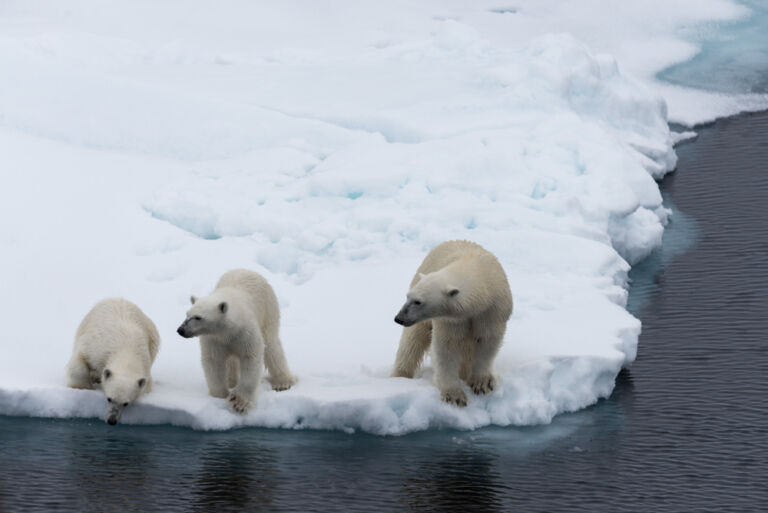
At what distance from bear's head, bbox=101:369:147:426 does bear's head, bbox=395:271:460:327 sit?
2.08 m

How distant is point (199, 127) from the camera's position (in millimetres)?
16016

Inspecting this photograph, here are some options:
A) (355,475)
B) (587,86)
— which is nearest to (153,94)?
(587,86)

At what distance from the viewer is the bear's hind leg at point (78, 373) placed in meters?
10.8

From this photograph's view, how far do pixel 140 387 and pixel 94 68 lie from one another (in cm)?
814

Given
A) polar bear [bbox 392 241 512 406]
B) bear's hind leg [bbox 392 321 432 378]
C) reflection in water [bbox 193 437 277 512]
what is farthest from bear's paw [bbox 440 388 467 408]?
reflection in water [bbox 193 437 277 512]

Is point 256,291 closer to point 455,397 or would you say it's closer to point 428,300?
point 428,300

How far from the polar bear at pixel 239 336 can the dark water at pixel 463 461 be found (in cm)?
44

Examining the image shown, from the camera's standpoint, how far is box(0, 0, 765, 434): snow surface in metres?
11.2

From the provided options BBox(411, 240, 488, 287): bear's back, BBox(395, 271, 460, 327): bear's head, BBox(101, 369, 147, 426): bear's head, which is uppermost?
BBox(411, 240, 488, 287): bear's back

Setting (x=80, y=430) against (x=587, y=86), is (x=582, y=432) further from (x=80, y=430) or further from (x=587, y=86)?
(x=587, y=86)

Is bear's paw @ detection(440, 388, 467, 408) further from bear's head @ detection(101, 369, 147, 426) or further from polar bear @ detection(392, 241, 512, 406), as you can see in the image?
bear's head @ detection(101, 369, 147, 426)

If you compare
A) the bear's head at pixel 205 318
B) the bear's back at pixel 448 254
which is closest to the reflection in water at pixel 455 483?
the bear's back at pixel 448 254

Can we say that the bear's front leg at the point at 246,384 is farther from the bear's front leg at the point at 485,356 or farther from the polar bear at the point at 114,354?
the bear's front leg at the point at 485,356

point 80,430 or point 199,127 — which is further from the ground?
point 199,127
